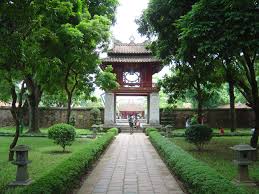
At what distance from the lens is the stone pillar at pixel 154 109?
31.7 metres

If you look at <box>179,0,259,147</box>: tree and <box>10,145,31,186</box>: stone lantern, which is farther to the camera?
<box>179,0,259,147</box>: tree

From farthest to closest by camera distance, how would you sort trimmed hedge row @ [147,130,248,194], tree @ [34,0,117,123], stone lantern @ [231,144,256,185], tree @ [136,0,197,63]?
tree @ [34,0,117,123] → tree @ [136,0,197,63] → stone lantern @ [231,144,256,185] → trimmed hedge row @ [147,130,248,194]

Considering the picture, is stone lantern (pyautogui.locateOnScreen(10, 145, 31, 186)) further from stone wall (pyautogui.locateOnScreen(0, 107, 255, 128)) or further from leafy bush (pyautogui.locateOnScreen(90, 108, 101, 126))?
stone wall (pyautogui.locateOnScreen(0, 107, 255, 128))

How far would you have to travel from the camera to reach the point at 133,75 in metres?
32.7

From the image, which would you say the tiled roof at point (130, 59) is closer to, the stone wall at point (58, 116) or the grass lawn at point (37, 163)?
the stone wall at point (58, 116)

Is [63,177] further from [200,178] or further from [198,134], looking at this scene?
[198,134]

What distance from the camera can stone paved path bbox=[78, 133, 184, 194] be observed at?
26.8ft

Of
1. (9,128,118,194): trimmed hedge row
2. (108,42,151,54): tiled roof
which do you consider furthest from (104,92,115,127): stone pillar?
(9,128,118,194): trimmed hedge row

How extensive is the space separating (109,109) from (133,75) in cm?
372

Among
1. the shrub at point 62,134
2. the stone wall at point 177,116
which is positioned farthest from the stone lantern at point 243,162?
the stone wall at point 177,116

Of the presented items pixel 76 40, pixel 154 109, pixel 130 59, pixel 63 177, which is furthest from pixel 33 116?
pixel 63 177

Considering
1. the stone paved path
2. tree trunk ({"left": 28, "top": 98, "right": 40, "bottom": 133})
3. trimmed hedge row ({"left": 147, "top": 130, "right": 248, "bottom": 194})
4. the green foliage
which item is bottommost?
the stone paved path

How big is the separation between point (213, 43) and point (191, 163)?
377 cm

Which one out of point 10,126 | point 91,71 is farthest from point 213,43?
point 10,126
